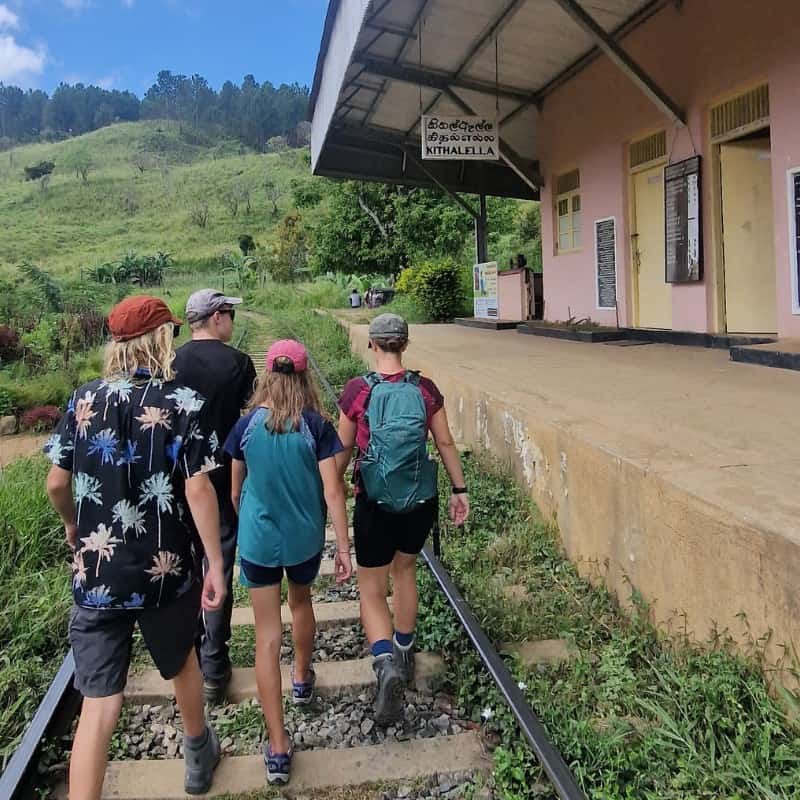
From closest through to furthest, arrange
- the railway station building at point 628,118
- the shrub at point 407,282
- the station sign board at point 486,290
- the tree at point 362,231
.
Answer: the railway station building at point 628,118 < the station sign board at point 486,290 < the shrub at point 407,282 < the tree at point 362,231

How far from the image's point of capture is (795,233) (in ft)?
24.9

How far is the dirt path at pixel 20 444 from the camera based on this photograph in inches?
359

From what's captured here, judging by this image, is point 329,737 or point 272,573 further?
point 329,737

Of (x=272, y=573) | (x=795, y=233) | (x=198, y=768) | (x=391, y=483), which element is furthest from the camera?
(x=795, y=233)

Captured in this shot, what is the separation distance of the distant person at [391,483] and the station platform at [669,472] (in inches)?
32.1

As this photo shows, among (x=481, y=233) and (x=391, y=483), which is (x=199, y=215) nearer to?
(x=481, y=233)

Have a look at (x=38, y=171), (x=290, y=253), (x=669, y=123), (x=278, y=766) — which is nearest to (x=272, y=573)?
(x=278, y=766)

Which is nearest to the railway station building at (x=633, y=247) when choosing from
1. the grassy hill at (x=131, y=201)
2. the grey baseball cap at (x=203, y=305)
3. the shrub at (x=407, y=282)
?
the grey baseball cap at (x=203, y=305)

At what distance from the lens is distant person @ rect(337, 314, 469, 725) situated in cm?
315

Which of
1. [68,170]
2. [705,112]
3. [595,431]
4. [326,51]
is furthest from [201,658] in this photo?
[68,170]

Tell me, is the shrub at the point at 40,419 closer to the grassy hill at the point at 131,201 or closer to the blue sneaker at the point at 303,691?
the blue sneaker at the point at 303,691

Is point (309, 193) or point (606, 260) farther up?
point (309, 193)

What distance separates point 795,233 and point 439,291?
11017 millimetres

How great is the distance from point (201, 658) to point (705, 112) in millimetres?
8481
